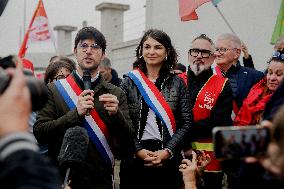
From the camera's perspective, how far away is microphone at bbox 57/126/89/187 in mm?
2777

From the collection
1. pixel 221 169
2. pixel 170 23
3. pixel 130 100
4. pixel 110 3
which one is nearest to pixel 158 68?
pixel 130 100

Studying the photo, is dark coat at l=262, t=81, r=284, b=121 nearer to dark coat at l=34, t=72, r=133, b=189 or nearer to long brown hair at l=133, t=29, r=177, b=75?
dark coat at l=34, t=72, r=133, b=189

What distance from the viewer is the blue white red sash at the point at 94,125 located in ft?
10.9

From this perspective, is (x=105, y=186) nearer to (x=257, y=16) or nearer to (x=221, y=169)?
(x=221, y=169)

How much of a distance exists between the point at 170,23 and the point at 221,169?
6.46m

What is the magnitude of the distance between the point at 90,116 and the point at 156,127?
23.6 inches

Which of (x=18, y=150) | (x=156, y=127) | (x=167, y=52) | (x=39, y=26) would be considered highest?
(x=39, y=26)

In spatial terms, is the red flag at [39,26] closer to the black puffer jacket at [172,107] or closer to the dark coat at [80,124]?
the black puffer jacket at [172,107]

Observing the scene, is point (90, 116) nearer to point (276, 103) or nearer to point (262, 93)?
→ point (262, 93)

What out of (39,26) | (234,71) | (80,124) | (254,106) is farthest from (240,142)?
(39,26)

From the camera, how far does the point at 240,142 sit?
136cm

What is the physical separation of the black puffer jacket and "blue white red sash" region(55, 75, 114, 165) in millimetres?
375

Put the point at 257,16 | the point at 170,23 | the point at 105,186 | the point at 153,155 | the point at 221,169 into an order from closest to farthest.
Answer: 1. the point at 105,186
2. the point at 153,155
3. the point at 221,169
4. the point at 257,16
5. the point at 170,23

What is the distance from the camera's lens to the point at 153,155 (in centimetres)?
364
